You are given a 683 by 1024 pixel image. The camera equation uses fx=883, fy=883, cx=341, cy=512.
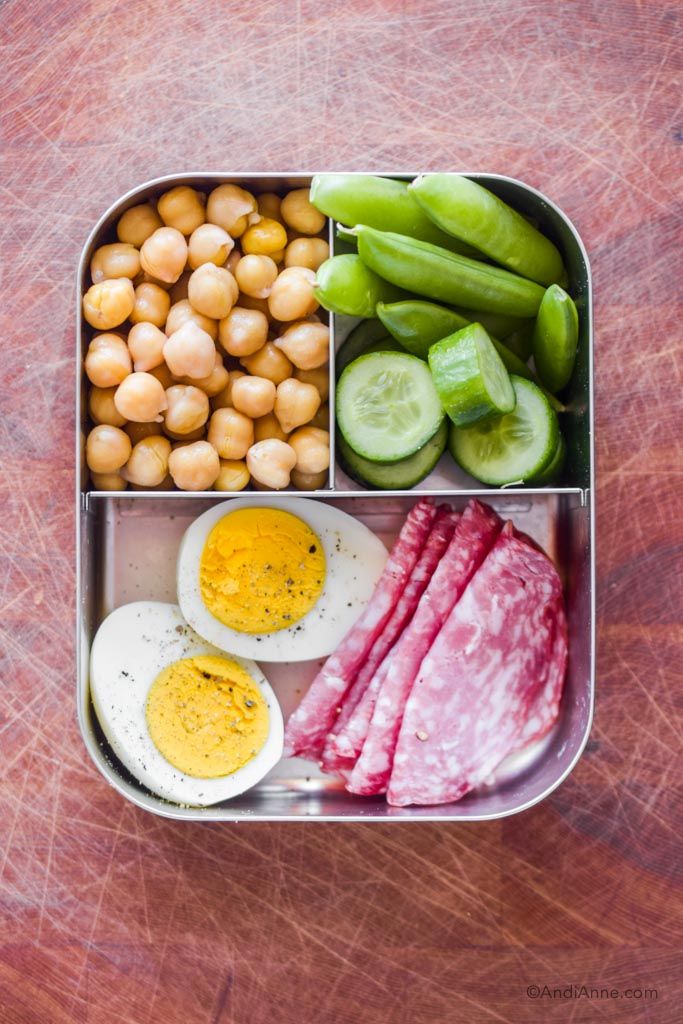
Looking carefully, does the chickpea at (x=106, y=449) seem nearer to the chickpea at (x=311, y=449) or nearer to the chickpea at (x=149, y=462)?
the chickpea at (x=149, y=462)

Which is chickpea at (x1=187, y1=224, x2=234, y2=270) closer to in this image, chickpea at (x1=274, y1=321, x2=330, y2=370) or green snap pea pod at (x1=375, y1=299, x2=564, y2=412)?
chickpea at (x1=274, y1=321, x2=330, y2=370)

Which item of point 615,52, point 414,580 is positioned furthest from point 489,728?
point 615,52

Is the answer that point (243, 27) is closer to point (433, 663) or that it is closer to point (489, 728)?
point (433, 663)

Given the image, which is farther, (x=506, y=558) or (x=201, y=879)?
(x=201, y=879)

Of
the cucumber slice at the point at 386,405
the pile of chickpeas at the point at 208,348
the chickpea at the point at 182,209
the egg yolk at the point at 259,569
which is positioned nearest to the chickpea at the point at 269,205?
the pile of chickpeas at the point at 208,348

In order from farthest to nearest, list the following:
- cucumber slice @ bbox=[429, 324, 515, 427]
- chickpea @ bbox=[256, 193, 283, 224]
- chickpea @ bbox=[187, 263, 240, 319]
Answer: chickpea @ bbox=[256, 193, 283, 224], chickpea @ bbox=[187, 263, 240, 319], cucumber slice @ bbox=[429, 324, 515, 427]

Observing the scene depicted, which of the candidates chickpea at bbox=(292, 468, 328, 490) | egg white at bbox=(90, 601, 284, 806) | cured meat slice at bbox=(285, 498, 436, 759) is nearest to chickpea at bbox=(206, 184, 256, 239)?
chickpea at bbox=(292, 468, 328, 490)

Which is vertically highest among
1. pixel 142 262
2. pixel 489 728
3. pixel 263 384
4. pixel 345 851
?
pixel 142 262
